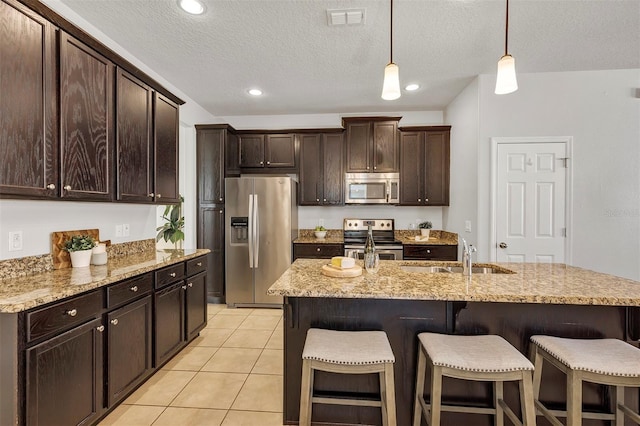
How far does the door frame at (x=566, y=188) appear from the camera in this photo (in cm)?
328

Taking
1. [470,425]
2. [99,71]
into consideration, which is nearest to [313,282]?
[470,425]

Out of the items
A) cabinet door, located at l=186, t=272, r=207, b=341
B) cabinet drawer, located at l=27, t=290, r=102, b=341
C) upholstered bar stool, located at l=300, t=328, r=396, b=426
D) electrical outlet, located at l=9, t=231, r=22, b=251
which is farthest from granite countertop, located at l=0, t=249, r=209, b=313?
upholstered bar stool, located at l=300, t=328, r=396, b=426

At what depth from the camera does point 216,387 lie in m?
2.29

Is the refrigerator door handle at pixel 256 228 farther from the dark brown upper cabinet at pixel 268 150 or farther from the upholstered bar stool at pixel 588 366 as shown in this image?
the upholstered bar stool at pixel 588 366

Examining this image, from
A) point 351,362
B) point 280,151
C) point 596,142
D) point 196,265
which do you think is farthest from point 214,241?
point 596,142

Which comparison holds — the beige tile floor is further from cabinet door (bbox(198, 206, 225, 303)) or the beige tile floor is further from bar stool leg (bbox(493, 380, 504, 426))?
bar stool leg (bbox(493, 380, 504, 426))

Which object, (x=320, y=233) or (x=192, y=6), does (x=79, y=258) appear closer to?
(x=192, y=6)

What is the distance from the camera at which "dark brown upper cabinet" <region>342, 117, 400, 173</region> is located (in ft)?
14.4

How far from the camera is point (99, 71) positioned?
2.13m

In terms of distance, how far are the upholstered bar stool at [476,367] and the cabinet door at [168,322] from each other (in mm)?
1925

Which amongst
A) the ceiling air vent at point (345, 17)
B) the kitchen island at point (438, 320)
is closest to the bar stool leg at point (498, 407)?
the kitchen island at point (438, 320)

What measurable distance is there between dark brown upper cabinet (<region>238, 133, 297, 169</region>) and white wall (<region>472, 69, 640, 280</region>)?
8.42 feet

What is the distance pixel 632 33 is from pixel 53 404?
485 cm

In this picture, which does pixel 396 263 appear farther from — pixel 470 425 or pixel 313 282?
pixel 470 425
